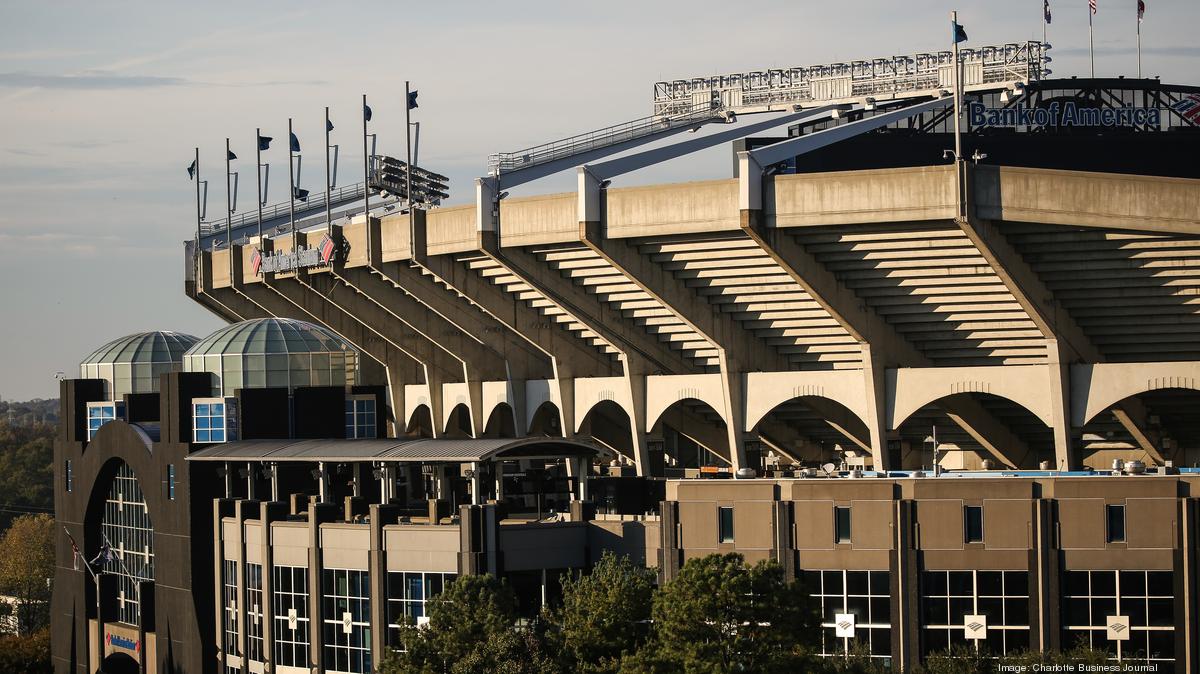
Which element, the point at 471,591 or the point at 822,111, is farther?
the point at 822,111

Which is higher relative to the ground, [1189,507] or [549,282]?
[549,282]

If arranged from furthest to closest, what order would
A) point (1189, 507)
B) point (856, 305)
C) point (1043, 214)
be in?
point (856, 305), point (1043, 214), point (1189, 507)

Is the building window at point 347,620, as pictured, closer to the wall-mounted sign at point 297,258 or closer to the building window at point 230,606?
the building window at point 230,606

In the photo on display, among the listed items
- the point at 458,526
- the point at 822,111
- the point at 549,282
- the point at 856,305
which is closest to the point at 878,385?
the point at 856,305

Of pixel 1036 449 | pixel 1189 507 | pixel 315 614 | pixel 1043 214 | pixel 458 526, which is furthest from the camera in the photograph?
pixel 1036 449

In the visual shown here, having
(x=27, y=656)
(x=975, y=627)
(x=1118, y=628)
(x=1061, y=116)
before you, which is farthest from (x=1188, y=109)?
(x=27, y=656)

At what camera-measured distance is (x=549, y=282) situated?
8262 centimetres

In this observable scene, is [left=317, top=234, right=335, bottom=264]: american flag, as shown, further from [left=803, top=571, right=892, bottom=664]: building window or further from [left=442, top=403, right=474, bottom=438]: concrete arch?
[left=803, top=571, right=892, bottom=664]: building window

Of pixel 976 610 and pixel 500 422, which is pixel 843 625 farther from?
pixel 500 422

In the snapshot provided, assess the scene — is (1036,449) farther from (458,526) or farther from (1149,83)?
(458,526)

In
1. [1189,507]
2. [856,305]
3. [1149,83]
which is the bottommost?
[1189,507]

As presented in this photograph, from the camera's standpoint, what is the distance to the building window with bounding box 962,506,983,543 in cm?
4800

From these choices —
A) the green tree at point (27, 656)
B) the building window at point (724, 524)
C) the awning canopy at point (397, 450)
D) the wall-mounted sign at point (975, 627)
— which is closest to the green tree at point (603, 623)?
the building window at point (724, 524)

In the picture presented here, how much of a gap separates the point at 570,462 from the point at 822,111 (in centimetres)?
5212
